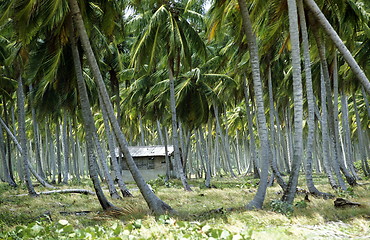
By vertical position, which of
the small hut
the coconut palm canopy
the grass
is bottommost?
the grass

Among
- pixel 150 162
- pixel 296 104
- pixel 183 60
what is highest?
pixel 183 60

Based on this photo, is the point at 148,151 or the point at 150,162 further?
the point at 150,162

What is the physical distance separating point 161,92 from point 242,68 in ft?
19.4

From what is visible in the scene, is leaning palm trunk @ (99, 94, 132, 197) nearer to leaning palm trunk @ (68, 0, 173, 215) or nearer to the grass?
the grass

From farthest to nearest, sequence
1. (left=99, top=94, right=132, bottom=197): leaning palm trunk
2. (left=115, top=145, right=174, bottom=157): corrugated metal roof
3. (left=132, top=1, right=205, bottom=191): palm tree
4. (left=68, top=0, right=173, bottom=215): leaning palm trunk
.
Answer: (left=115, top=145, right=174, bottom=157): corrugated metal roof
(left=132, top=1, right=205, bottom=191): palm tree
(left=99, top=94, right=132, bottom=197): leaning palm trunk
(left=68, top=0, right=173, bottom=215): leaning palm trunk

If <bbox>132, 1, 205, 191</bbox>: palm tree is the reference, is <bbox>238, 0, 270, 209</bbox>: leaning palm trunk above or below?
below

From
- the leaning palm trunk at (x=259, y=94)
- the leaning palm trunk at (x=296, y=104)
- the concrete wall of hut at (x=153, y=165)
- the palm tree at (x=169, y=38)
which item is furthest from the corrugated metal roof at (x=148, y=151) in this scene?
the leaning palm trunk at (x=296, y=104)

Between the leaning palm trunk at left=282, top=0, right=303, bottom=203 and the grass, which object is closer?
the grass

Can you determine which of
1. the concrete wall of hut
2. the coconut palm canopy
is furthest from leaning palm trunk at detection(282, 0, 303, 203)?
the concrete wall of hut

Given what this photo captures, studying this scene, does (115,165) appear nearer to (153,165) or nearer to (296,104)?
(296,104)

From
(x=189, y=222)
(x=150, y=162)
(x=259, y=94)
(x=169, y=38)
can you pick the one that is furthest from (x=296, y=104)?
(x=150, y=162)

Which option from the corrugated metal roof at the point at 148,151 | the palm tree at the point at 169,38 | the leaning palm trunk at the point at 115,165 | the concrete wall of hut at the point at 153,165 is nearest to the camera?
the leaning palm trunk at the point at 115,165

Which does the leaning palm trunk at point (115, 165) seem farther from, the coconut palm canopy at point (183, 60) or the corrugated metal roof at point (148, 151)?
the corrugated metal roof at point (148, 151)

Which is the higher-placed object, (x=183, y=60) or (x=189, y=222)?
(x=183, y=60)
